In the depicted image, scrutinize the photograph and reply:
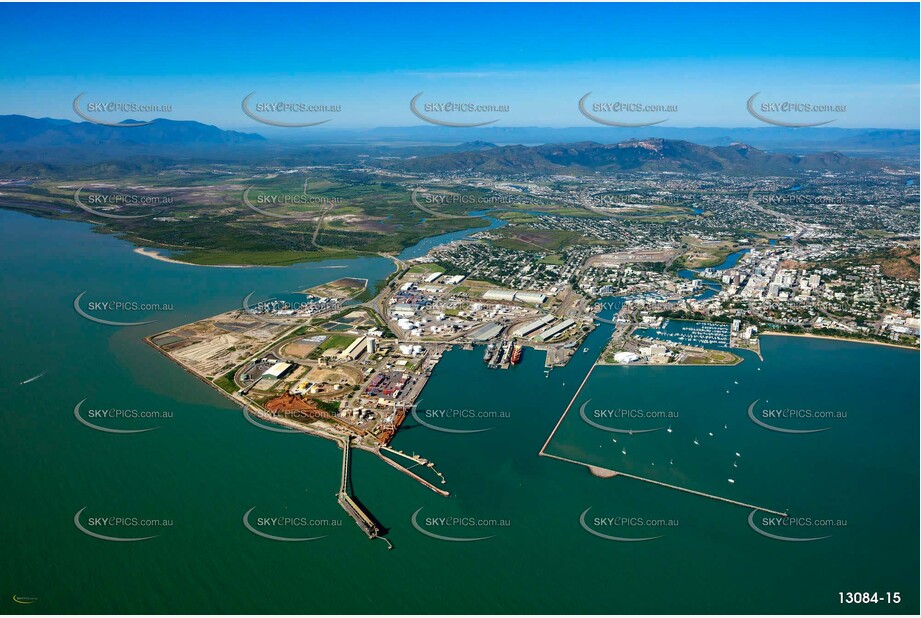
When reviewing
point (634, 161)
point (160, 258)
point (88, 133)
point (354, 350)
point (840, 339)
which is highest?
point (88, 133)

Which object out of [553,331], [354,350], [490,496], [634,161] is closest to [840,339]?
[553,331]

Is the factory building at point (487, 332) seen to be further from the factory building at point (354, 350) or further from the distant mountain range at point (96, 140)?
the distant mountain range at point (96, 140)

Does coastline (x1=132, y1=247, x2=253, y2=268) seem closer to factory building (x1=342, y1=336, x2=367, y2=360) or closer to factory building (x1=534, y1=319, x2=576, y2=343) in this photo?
factory building (x1=342, y1=336, x2=367, y2=360)

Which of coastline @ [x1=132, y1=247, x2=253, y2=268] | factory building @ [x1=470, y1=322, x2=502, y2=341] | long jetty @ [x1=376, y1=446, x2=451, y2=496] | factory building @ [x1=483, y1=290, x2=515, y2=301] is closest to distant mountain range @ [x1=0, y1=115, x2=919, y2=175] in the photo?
coastline @ [x1=132, y1=247, x2=253, y2=268]

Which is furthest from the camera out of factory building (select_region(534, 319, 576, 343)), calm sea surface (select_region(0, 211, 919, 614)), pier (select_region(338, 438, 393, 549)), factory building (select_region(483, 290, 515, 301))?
factory building (select_region(483, 290, 515, 301))

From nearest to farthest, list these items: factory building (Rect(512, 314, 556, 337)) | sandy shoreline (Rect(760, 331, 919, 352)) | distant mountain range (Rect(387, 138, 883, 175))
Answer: sandy shoreline (Rect(760, 331, 919, 352)) < factory building (Rect(512, 314, 556, 337)) < distant mountain range (Rect(387, 138, 883, 175))

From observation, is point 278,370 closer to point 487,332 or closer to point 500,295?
point 487,332

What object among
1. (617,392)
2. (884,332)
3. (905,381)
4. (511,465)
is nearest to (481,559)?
(511,465)

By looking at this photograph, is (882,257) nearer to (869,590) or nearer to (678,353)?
(678,353)
